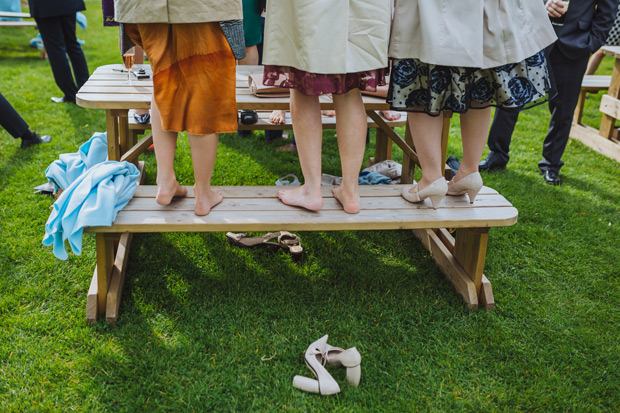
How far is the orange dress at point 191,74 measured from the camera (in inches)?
85.3

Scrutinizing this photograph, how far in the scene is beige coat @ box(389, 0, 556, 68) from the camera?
86.5 inches

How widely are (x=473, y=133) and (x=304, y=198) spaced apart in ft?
2.72

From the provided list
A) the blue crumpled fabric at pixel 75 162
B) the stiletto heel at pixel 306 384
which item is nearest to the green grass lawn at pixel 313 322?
the stiletto heel at pixel 306 384

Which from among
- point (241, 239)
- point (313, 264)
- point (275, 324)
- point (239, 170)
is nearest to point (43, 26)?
point (239, 170)

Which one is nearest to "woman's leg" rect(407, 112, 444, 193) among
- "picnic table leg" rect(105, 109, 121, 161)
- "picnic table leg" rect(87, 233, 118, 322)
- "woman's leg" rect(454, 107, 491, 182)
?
"woman's leg" rect(454, 107, 491, 182)

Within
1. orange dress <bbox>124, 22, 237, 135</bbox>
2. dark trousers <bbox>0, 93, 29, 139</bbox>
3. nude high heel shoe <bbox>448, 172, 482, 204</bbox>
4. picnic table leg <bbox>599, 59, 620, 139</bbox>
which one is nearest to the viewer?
orange dress <bbox>124, 22, 237, 135</bbox>

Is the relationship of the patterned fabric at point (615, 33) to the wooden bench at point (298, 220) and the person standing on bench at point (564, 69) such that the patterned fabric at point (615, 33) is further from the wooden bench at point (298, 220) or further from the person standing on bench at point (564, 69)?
the wooden bench at point (298, 220)

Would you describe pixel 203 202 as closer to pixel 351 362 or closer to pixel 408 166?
pixel 351 362

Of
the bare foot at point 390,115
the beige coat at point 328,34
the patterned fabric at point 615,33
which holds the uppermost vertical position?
the beige coat at point 328,34

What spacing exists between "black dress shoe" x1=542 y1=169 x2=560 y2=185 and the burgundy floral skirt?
2.35 meters

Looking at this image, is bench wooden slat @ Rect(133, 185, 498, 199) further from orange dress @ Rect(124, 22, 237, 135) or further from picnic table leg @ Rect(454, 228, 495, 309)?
orange dress @ Rect(124, 22, 237, 135)

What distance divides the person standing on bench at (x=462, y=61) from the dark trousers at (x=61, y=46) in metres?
4.20

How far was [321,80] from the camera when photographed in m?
2.26

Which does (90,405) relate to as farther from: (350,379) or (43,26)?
(43,26)
